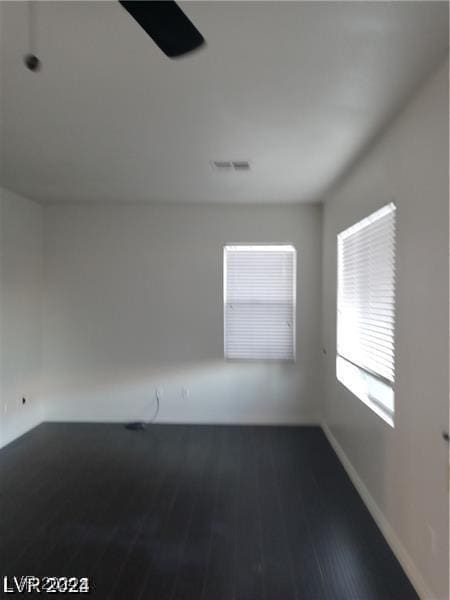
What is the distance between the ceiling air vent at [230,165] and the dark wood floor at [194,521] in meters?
2.66

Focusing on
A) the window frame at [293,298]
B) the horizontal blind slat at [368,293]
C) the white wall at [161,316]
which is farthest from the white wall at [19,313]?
the horizontal blind slat at [368,293]

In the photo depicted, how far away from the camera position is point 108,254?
4438mm

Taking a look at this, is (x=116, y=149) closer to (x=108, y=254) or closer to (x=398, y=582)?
(x=108, y=254)

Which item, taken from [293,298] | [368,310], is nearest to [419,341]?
[368,310]

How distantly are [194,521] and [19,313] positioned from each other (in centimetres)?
293

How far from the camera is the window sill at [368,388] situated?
2463 millimetres

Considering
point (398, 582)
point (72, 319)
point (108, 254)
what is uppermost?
point (108, 254)

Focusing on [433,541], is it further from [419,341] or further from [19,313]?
[19,313]

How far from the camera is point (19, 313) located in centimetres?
402

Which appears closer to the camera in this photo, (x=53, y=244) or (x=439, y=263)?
(x=439, y=263)

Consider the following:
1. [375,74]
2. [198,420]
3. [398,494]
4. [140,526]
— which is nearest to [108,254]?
[198,420]

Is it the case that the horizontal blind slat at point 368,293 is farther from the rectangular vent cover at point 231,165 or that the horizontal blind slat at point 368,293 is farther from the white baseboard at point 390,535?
the rectangular vent cover at point 231,165

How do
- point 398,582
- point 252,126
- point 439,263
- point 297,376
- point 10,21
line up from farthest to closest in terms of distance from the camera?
1. point 297,376
2. point 252,126
3. point 398,582
4. point 439,263
5. point 10,21

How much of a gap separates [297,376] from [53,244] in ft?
11.2
